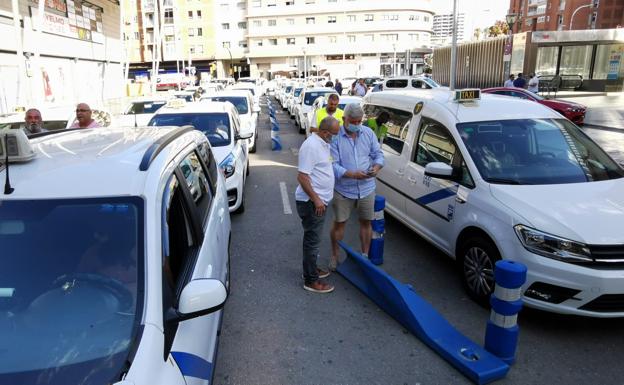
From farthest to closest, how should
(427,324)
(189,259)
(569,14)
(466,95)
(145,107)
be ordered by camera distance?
1. (569,14)
2. (145,107)
3. (466,95)
4. (427,324)
5. (189,259)

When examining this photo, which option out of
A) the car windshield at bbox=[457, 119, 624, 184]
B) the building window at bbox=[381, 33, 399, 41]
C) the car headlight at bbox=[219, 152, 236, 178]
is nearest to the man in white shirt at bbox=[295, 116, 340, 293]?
the car windshield at bbox=[457, 119, 624, 184]

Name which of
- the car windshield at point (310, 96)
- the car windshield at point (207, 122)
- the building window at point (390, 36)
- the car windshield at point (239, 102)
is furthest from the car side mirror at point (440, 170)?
the building window at point (390, 36)

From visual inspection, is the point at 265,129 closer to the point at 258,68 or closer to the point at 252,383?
the point at 252,383

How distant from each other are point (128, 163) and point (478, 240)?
125 inches

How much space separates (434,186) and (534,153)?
1.06 meters

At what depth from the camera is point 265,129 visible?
20562 mm

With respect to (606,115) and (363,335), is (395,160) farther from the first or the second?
(606,115)

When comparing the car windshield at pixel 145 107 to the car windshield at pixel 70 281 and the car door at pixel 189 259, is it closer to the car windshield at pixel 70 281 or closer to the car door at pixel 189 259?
the car door at pixel 189 259

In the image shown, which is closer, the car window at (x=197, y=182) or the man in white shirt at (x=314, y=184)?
the car window at (x=197, y=182)

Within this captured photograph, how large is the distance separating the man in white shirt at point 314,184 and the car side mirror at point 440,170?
1028mm

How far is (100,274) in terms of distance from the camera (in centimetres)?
238

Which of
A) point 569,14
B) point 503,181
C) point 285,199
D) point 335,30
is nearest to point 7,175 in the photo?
point 503,181

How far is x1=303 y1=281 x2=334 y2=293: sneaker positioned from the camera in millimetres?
4902

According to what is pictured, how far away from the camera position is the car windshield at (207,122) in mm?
8133
